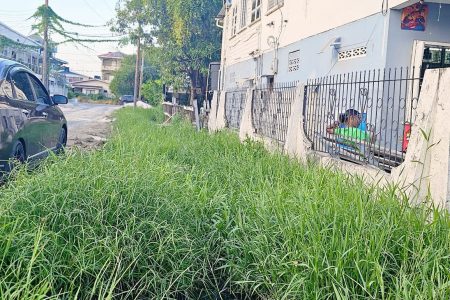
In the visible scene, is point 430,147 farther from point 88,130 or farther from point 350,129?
point 88,130

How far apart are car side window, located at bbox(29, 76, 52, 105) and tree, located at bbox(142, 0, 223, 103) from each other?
15680mm

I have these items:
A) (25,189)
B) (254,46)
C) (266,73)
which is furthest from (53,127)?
(254,46)

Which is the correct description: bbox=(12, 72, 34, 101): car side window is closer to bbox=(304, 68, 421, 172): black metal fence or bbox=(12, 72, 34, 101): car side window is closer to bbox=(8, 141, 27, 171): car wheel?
bbox=(8, 141, 27, 171): car wheel

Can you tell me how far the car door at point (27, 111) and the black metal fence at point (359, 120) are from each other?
12.7 ft

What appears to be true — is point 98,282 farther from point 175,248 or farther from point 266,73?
point 266,73

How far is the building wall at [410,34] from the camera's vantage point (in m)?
6.89

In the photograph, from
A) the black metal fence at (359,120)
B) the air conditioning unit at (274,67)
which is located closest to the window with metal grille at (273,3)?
the air conditioning unit at (274,67)

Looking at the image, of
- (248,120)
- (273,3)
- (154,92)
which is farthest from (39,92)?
(154,92)

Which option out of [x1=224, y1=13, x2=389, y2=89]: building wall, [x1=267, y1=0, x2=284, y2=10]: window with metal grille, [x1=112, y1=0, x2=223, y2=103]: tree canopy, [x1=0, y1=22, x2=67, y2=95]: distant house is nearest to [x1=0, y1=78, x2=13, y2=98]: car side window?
[x1=224, y1=13, x2=389, y2=89]: building wall

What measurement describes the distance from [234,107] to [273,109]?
3496 mm

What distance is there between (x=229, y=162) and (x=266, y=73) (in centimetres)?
795

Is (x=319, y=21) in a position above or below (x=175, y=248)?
above

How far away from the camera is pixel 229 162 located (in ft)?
19.4

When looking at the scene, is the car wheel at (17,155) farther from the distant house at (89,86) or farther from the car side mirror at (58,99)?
the distant house at (89,86)
